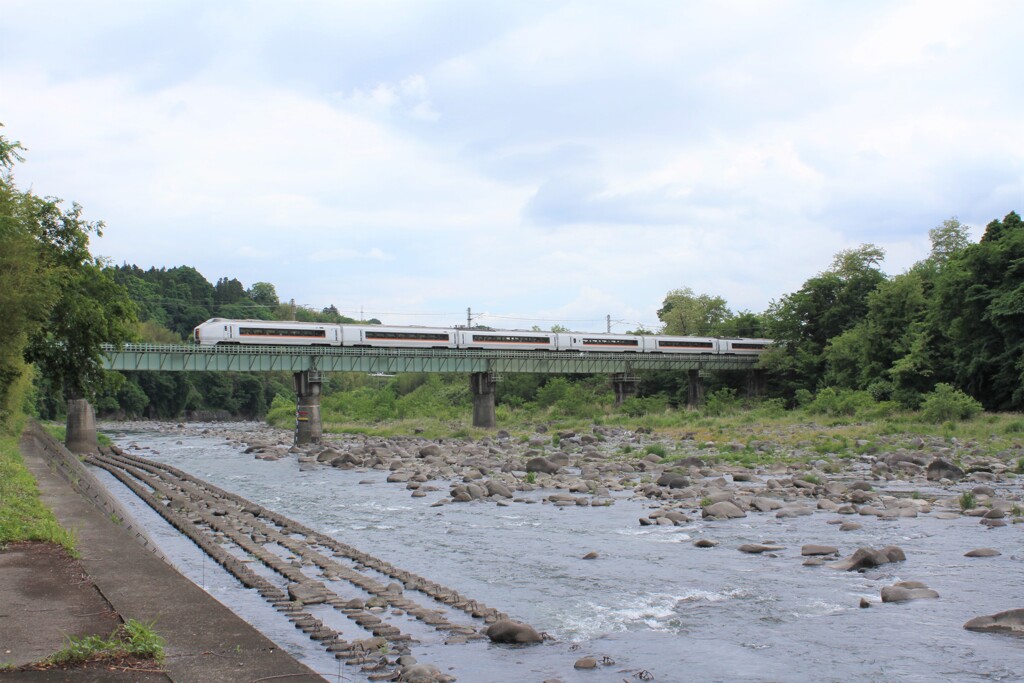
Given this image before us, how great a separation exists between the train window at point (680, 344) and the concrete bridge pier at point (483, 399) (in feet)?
52.2

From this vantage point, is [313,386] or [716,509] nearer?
[716,509]

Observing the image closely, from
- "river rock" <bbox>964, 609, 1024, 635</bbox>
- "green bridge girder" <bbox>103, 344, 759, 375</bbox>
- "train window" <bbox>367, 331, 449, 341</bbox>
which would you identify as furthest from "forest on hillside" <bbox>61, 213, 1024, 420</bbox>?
"river rock" <bbox>964, 609, 1024, 635</bbox>

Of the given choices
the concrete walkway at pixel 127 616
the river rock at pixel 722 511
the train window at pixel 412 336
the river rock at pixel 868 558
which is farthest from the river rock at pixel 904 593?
the train window at pixel 412 336

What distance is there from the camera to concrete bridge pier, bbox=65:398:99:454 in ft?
167

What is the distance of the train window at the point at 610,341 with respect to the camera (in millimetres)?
70500

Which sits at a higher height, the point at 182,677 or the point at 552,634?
the point at 182,677

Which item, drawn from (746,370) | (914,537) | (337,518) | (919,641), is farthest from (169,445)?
(919,641)

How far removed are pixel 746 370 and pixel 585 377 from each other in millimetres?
20785

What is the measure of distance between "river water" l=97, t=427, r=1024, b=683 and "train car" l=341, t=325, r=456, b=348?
36.0 meters

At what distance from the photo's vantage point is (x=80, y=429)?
51062mm

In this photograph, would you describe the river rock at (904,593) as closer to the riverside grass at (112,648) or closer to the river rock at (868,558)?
the river rock at (868,558)

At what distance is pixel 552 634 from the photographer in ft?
38.6

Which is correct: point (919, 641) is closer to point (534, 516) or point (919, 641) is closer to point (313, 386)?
point (534, 516)

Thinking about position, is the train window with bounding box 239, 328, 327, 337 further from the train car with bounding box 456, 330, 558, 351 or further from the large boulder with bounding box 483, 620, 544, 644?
the large boulder with bounding box 483, 620, 544, 644
